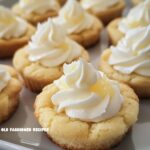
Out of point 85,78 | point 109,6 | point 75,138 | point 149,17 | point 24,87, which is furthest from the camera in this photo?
point 109,6

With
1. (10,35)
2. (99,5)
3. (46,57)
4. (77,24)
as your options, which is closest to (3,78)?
(46,57)

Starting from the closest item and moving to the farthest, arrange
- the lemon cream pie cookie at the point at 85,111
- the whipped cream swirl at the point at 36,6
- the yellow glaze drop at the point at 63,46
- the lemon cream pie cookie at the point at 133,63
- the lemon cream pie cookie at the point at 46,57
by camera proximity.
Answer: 1. the lemon cream pie cookie at the point at 85,111
2. the lemon cream pie cookie at the point at 133,63
3. the lemon cream pie cookie at the point at 46,57
4. the yellow glaze drop at the point at 63,46
5. the whipped cream swirl at the point at 36,6

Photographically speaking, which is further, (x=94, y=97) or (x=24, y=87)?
(x=24, y=87)

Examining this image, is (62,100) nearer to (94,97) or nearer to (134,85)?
(94,97)

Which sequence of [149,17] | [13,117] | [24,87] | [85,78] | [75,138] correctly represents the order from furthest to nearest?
[149,17] < [24,87] < [13,117] < [85,78] < [75,138]

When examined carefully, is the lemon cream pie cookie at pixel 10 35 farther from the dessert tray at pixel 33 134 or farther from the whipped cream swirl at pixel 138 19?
the whipped cream swirl at pixel 138 19

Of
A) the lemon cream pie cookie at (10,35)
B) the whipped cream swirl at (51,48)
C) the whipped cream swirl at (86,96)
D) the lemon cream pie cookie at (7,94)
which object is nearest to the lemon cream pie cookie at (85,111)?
the whipped cream swirl at (86,96)

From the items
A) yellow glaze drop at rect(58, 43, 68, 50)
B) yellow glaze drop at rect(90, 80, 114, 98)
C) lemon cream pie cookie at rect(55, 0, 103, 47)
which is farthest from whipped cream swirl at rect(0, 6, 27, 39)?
yellow glaze drop at rect(90, 80, 114, 98)

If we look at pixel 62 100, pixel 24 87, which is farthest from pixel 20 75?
pixel 62 100

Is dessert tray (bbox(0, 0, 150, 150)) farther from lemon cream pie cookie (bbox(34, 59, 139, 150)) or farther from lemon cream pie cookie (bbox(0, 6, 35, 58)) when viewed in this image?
lemon cream pie cookie (bbox(0, 6, 35, 58))
